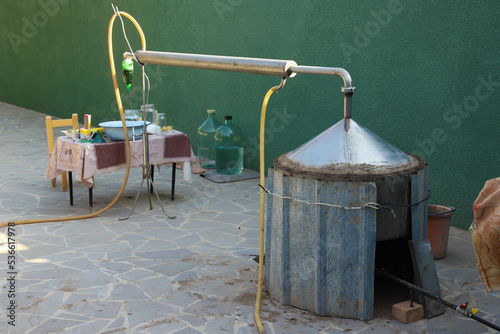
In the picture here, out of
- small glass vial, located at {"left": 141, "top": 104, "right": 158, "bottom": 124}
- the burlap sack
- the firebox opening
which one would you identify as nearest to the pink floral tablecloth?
small glass vial, located at {"left": 141, "top": 104, "right": 158, "bottom": 124}

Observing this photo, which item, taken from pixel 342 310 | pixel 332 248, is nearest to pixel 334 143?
pixel 332 248

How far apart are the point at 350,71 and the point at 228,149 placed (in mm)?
2171

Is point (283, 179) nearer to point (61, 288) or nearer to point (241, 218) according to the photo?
point (61, 288)

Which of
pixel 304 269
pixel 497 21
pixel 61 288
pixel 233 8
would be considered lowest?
pixel 61 288

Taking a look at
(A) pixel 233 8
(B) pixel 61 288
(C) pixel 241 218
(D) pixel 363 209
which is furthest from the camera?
(A) pixel 233 8

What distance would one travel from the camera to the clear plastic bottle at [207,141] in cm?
913

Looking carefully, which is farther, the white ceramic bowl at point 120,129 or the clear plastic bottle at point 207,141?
the clear plastic bottle at point 207,141

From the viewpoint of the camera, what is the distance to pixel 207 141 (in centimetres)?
923

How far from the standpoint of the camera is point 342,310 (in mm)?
4336

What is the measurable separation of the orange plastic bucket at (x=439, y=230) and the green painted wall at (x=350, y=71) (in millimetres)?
844

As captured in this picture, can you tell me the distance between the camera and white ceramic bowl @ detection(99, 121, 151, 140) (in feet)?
22.3

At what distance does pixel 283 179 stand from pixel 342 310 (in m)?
1.01

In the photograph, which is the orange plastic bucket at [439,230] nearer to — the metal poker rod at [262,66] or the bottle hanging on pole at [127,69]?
the metal poker rod at [262,66]

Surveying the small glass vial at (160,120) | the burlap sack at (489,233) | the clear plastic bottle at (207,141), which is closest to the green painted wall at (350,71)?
the clear plastic bottle at (207,141)
